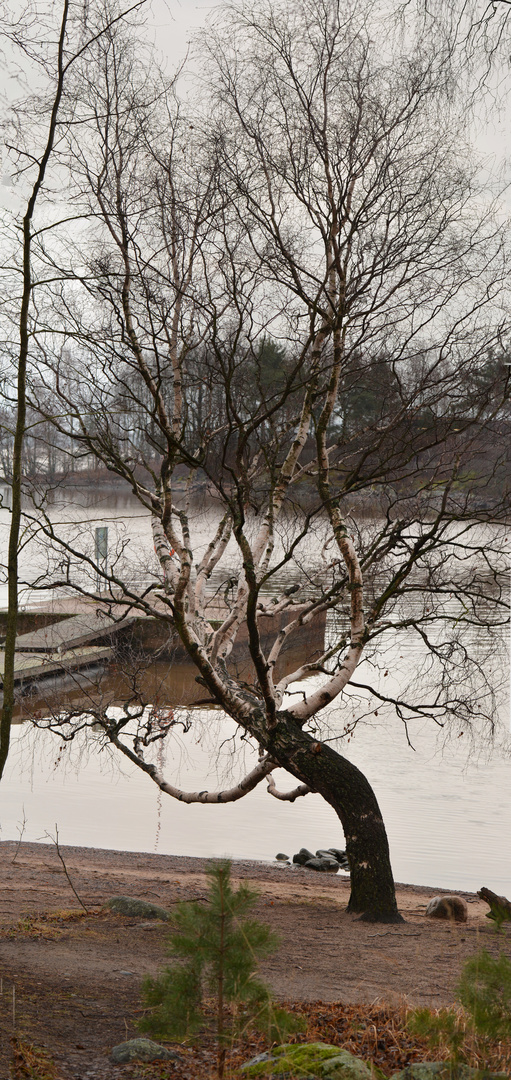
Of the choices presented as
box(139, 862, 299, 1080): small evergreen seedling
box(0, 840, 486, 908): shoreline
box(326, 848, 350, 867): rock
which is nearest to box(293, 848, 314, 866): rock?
box(0, 840, 486, 908): shoreline

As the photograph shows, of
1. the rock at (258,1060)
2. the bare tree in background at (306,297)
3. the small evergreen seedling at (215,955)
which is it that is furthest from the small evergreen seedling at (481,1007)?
the bare tree in background at (306,297)

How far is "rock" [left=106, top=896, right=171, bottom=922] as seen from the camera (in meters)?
6.42

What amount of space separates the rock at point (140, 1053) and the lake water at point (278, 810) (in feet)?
21.3

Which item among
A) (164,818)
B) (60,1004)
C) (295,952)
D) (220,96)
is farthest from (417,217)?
(164,818)

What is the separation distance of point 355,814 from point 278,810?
5.59 metres

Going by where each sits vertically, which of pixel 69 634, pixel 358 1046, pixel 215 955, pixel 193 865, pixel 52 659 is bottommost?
pixel 193 865

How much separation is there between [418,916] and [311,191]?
6112 millimetres

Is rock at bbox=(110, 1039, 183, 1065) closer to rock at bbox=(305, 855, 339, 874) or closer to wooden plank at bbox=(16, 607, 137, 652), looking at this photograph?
rock at bbox=(305, 855, 339, 874)

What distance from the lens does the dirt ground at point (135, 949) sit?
3.58 m

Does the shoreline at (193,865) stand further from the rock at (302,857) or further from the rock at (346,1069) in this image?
the rock at (346,1069)

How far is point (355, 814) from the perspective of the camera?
22.7 ft

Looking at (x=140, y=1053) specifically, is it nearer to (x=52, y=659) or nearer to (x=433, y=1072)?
(x=433, y=1072)

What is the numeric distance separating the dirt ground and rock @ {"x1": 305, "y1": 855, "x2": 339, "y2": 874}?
37 cm

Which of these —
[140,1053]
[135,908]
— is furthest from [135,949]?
[140,1053]
